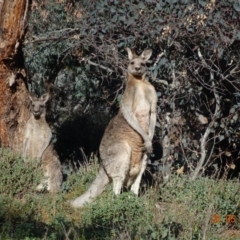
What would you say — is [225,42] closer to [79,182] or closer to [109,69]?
[109,69]

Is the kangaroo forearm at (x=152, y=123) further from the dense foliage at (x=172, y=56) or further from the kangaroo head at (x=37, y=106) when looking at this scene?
the kangaroo head at (x=37, y=106)

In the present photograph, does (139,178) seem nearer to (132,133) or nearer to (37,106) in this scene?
(132,133)

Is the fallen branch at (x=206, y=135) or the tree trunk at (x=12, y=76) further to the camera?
the fallen branch at (x=206, y=135)

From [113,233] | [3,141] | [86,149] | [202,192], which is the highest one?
[113,233]

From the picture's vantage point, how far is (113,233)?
8.07 meters

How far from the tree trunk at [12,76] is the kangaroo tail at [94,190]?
190 cm

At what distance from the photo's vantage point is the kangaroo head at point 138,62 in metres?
11.5

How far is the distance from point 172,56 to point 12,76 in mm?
2604

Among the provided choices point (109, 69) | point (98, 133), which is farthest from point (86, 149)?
point (109, 69)

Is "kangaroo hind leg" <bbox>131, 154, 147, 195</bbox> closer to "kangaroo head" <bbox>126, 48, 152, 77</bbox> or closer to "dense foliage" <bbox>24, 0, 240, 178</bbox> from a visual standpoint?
"dense foliage" <bbox>24, 0, 240, 178</bbox>

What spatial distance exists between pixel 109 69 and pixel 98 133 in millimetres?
2402

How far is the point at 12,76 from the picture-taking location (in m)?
12.1

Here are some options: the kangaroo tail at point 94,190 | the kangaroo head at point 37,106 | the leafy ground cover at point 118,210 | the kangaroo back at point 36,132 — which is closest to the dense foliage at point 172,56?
the kangaroo head at point 37,106

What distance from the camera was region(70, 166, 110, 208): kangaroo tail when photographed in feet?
35.2
